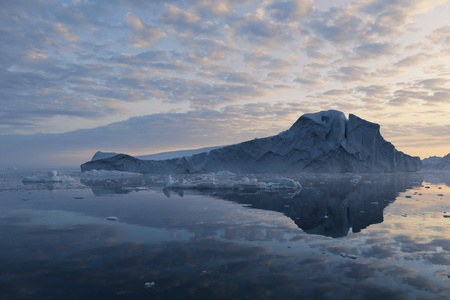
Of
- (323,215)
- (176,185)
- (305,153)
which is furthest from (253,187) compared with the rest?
(305,153)

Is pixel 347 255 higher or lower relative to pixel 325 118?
lower

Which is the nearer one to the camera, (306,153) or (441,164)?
(306,153)

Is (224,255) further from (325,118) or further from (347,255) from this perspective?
(325,118)

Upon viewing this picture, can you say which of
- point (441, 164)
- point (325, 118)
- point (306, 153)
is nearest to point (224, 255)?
point (306, 153)

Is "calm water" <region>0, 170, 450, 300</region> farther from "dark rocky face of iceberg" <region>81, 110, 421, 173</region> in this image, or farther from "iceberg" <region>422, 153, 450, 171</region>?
"iceberg" <region>422, 153, 450, 171</region>

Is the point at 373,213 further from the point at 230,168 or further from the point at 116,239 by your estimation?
the point at 230,168
